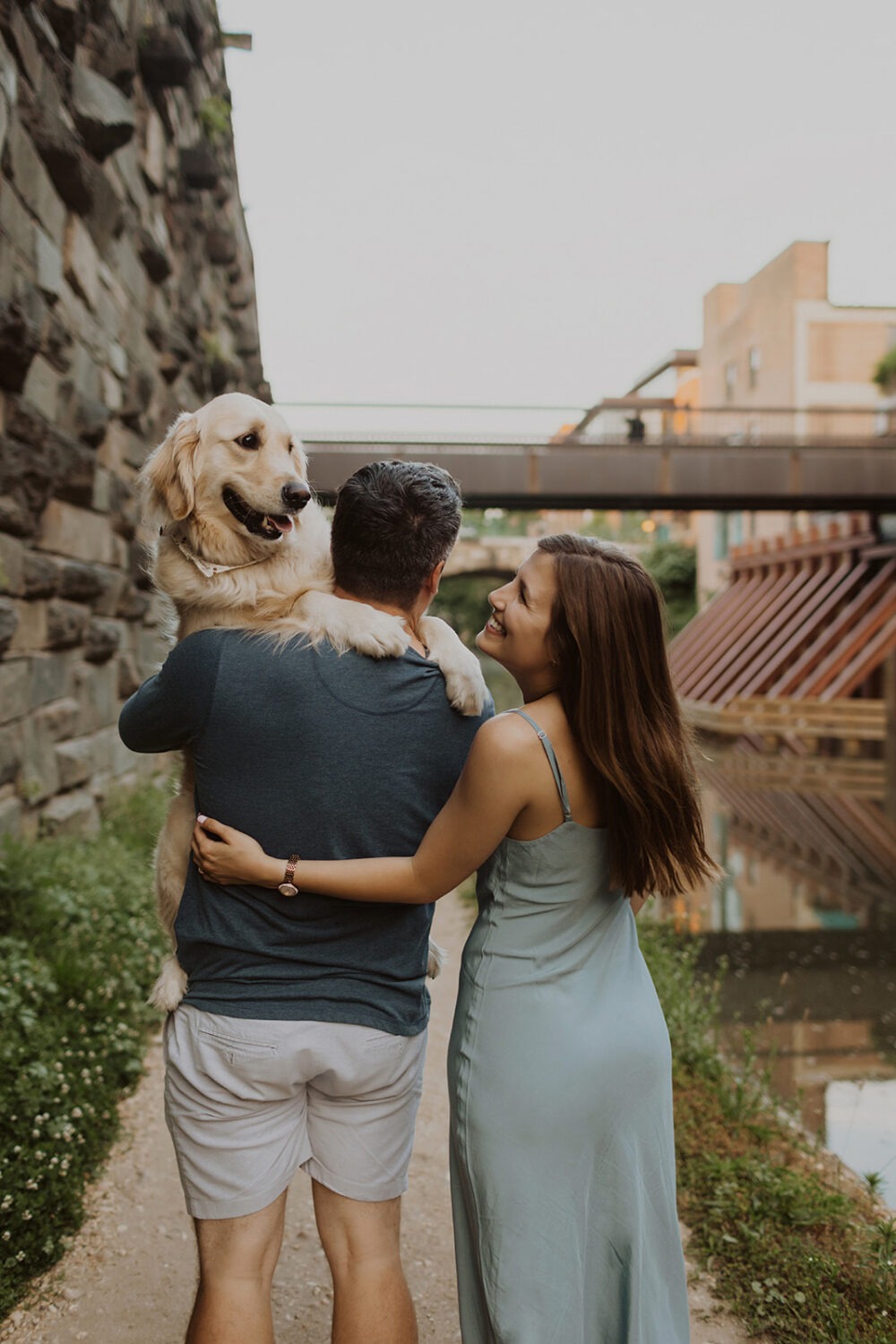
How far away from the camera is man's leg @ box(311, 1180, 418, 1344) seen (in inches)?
87.0

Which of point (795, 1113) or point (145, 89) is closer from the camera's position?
point (795, 1113)

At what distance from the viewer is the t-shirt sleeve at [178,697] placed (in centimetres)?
222

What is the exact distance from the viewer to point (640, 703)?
2.21 m

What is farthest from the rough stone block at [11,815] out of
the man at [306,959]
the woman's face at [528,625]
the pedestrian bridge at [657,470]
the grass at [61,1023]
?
the pedestrian bridge at [657,470]

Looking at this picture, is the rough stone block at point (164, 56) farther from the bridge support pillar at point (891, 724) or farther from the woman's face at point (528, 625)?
the bridge support pillar at point (891, 724)

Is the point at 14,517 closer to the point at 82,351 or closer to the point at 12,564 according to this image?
the point at 12,564

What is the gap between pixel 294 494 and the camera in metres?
2.71

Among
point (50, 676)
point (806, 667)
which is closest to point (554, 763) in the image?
point (50, 676)

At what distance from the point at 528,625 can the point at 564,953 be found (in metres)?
0.65

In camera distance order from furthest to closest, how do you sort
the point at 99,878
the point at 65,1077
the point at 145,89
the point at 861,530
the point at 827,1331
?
the point at 861,530 → the point at 145,89 → the point at 99,878 → the point at 65,1077 → the point at 827,1331

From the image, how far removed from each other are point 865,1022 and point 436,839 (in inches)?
182

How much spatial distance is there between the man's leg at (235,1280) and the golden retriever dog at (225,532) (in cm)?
70

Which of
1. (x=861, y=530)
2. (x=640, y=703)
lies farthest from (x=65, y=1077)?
(x=861, y=530)

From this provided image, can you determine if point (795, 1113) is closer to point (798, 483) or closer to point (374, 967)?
point (374, 967)
